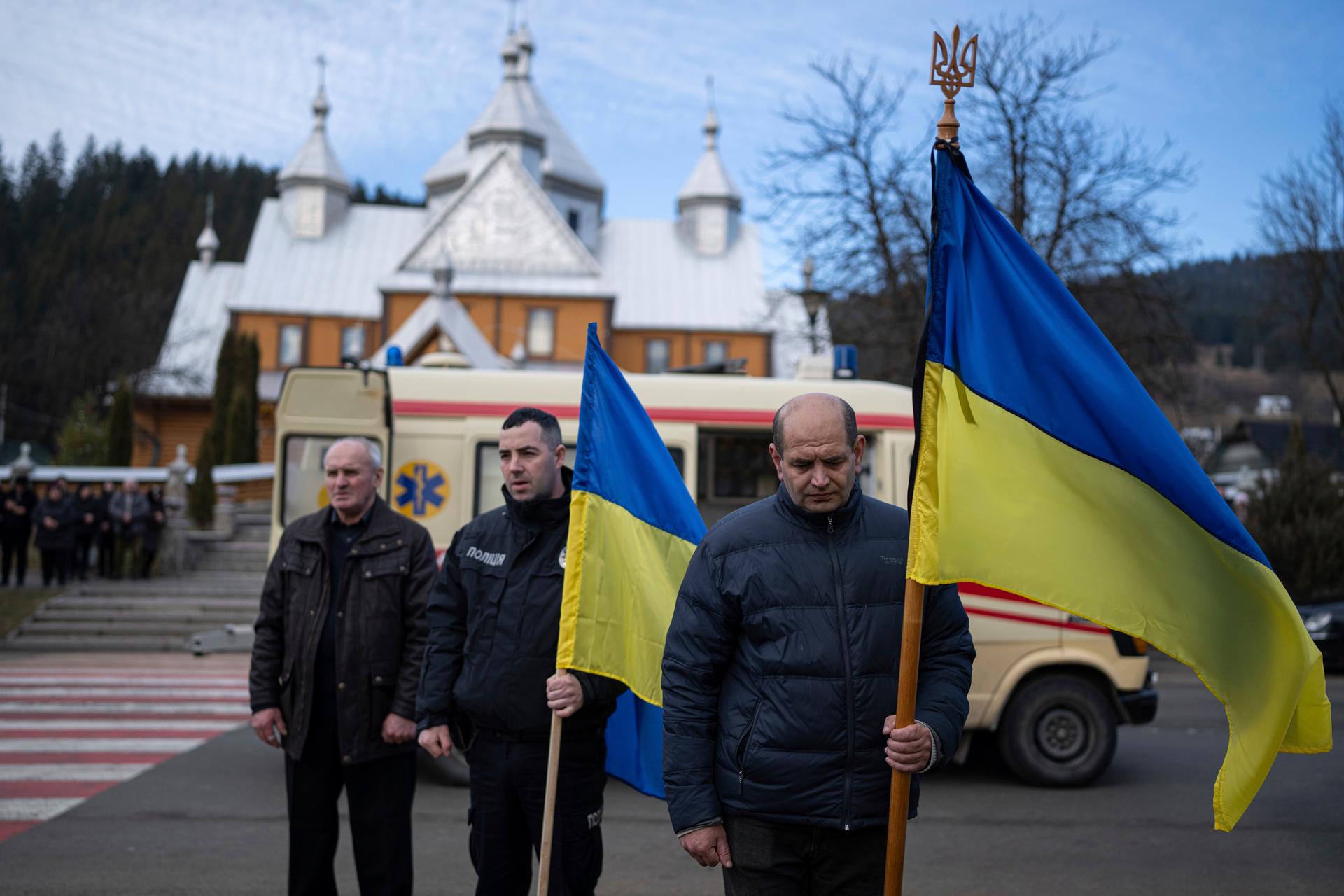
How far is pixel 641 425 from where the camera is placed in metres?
4.91

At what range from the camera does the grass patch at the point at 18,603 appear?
18.3 metres

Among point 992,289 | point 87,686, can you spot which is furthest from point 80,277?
point 992,289

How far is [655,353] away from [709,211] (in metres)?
7.45

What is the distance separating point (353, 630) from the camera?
4918 mm

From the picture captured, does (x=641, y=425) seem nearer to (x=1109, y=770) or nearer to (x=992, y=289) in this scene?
(x=992, y=289)

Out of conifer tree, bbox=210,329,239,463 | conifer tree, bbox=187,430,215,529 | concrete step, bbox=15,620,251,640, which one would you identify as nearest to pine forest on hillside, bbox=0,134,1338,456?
conifer tree, bbox=210,329,239,463

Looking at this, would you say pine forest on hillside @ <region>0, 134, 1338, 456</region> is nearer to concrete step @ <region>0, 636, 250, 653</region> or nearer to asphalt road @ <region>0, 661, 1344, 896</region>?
concrete step @ <region>0, 636, 250, 653</region>

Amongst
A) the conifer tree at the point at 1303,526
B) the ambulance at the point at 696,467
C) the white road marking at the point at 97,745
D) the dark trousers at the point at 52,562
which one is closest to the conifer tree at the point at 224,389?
the dark trousers at the point at 52,562

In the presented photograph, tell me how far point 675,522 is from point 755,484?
5.16 m

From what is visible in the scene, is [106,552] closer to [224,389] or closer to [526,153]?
[224,389]

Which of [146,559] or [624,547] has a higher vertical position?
[624,547]

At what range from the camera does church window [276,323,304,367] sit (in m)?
48.0

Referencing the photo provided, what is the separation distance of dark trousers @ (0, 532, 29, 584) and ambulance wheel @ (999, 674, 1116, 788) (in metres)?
18.5

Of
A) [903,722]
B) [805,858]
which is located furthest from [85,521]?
[903,722]
